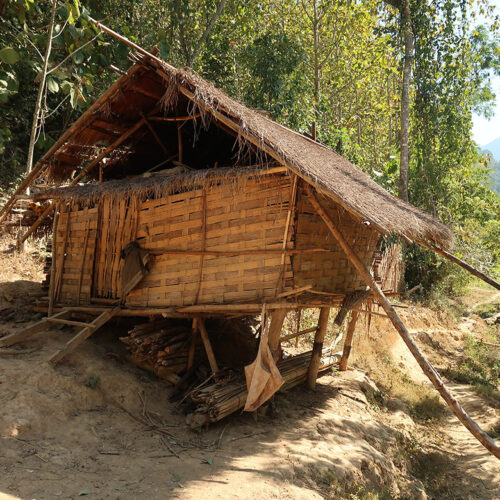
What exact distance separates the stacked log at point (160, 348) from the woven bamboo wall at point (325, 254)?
8.75 ft

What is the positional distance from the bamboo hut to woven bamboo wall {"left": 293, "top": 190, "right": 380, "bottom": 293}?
19 mm

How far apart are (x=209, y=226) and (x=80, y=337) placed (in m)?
2.62

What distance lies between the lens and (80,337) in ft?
20.6

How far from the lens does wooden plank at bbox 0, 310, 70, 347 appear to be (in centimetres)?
634

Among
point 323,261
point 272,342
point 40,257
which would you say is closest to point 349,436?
point 272,342

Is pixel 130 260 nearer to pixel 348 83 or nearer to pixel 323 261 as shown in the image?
pixel 323 261

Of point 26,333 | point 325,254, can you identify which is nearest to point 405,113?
point 325,254

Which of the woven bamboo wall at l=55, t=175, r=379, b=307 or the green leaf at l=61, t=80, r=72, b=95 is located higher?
the green leaf at l=61, t=80, r=72, b=95

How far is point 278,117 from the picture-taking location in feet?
43.5

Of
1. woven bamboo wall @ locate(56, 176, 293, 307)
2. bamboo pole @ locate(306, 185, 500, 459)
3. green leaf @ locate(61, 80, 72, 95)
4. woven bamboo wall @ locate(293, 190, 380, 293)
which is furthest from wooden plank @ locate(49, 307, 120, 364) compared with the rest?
green leaf @ locate(61, 80, 72, 95)

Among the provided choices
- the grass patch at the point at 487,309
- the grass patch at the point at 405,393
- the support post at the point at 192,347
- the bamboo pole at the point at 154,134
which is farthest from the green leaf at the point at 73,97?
the grass patch at the point at 487,309

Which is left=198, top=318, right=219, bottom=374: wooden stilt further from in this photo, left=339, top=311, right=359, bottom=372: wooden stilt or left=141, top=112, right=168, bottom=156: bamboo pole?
left=141, top=112, right=168, bottom=156: bamboo pole

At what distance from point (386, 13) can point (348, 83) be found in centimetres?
335

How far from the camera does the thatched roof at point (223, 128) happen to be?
15.7 feet
